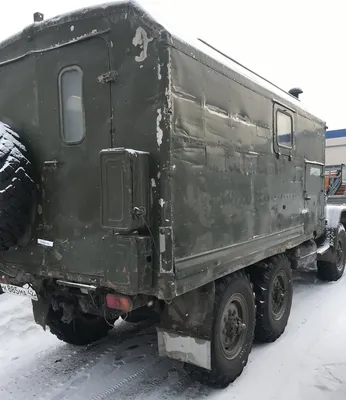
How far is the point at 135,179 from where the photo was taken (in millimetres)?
2584

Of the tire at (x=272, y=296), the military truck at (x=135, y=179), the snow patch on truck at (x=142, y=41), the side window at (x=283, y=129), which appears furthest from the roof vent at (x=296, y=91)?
the snow patch on truck at (x=142, y=41)

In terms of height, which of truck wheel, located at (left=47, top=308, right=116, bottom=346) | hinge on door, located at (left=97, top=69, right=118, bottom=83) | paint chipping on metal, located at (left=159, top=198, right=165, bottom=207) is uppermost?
hinge on door, located at (left=97, top=69, right=118, bottom=83)

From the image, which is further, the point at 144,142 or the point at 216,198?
the point at 216,198

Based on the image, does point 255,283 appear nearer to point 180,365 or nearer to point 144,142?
point 180,365

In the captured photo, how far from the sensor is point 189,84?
2.92m

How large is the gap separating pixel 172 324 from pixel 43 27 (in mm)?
2725

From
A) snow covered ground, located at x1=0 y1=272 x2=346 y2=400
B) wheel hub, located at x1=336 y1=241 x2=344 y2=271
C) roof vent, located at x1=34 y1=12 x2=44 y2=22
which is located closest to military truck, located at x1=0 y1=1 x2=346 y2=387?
roof vent, located at x1=34 y1=12 x2=44 y2=22

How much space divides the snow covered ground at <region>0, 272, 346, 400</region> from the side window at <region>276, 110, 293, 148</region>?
239 centimetres

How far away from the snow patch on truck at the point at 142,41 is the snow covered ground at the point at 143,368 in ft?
9.37

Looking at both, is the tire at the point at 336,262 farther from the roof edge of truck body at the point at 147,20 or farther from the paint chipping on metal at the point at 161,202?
the paint chipping on metal at the point at 161,202

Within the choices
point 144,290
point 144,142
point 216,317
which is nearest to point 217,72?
point 144,142

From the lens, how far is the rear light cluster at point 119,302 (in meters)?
2.89

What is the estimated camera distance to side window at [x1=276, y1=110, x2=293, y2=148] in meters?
4.52

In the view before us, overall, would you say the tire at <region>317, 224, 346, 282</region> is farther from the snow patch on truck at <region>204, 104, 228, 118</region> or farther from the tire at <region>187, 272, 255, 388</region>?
the snow patch on truck at <region>204, 104, 228, 118</region>
